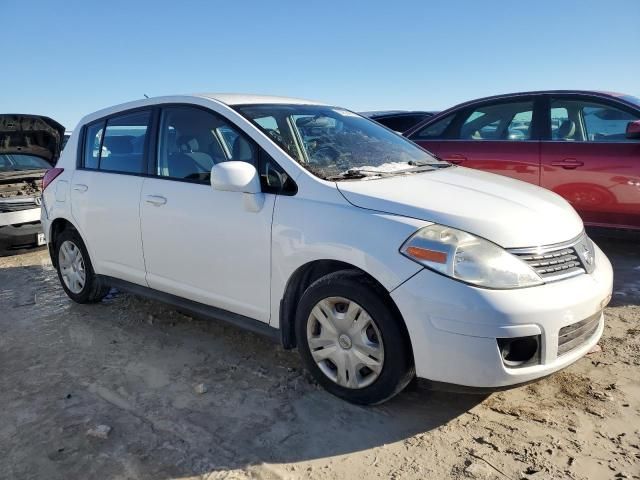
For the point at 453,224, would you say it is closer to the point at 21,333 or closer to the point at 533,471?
the point at 533,471

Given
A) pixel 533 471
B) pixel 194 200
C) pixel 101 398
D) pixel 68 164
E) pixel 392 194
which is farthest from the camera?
pixel 68 164

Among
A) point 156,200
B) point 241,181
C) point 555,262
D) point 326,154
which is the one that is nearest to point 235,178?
point 241,181

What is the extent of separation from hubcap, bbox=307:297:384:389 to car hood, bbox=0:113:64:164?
18.6ft

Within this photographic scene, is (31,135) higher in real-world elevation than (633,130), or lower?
higher

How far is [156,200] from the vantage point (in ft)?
11.5

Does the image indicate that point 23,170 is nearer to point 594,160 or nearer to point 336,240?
point 336,240

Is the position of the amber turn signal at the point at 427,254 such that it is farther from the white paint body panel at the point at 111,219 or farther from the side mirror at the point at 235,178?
the white paint body panel at the point at 111,219

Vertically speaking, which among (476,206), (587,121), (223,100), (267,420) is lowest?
(267,420)

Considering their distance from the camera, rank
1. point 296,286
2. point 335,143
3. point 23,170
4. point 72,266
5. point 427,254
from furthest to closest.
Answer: point 23,170 → point 72,266 → point 335,143 → point 296,286 → point 427,254

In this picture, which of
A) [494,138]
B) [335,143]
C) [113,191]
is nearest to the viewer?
[335,143]

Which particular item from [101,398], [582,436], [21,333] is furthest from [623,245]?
[21,333]

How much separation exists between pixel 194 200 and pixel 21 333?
1858mm

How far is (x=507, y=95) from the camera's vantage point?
5.55 meters

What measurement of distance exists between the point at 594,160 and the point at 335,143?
2915mm
